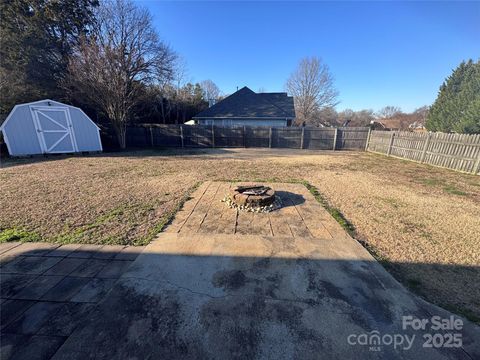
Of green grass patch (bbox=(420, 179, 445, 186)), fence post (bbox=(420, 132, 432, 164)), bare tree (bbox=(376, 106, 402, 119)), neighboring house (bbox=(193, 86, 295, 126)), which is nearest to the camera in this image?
green grass patch (bbox=(420, 179, 445, 186))

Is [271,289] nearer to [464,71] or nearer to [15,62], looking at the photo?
[15,62]

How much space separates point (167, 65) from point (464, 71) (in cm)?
3629

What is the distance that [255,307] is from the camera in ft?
6.21

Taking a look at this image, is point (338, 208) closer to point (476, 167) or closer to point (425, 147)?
point (476, 167)

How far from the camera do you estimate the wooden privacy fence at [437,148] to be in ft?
25.8

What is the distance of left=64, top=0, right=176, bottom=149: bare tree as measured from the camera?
12281 mm

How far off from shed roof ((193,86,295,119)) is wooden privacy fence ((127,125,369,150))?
407 cm

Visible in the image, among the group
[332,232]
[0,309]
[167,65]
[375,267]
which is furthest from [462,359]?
[167,65]

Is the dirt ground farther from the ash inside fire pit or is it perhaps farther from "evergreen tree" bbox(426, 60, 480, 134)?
"evergreen tree" bbox(426, 60, 480, 134)

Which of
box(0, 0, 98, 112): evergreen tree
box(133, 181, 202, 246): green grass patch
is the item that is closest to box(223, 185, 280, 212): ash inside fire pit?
box(133, 181, 202, 246): green grass patch

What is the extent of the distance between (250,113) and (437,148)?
13.6 metres

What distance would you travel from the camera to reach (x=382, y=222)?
150 inches

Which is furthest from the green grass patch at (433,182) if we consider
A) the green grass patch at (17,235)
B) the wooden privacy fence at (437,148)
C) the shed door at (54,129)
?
the shed door at (54,129)

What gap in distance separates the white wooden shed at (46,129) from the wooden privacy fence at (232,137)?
145 inches
